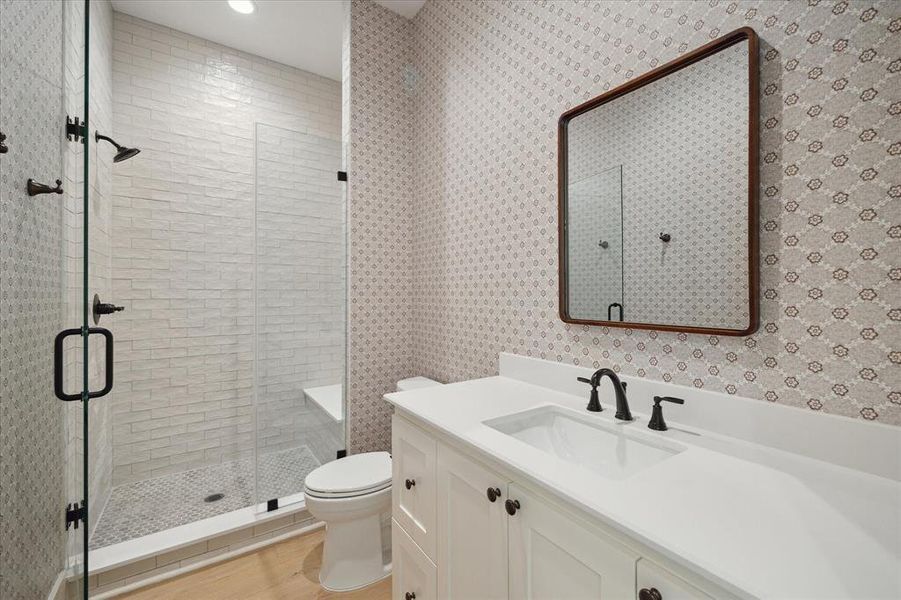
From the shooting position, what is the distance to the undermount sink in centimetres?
102

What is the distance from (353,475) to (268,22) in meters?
2.80

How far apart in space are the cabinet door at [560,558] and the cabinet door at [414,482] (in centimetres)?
36

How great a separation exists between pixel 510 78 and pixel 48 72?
1733 mm

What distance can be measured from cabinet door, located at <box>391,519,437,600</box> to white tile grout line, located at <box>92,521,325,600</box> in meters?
0.94

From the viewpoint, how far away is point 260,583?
1729 millimetres

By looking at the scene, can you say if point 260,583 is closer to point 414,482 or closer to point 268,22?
point 414,482

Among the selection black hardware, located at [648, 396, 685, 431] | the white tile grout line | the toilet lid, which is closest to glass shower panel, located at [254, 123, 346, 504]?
the white tile grout line

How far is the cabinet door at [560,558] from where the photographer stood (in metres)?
0.65

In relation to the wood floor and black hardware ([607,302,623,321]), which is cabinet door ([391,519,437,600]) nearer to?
the wood floor

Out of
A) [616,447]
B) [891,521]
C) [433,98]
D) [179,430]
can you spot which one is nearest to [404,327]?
[433,98]

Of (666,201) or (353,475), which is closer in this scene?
(666,201)

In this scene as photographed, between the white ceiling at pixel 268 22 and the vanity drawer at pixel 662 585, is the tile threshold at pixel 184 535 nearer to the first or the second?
the vanity drawer at pixel 662 585

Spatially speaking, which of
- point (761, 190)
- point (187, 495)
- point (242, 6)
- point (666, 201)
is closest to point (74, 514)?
point (187, 495)

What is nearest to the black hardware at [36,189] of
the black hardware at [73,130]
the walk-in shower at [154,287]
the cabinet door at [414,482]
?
the walk-in shower at [154,287]
